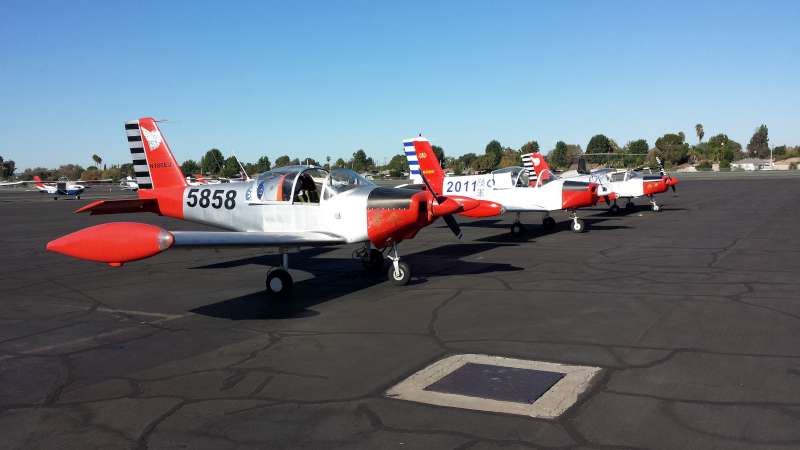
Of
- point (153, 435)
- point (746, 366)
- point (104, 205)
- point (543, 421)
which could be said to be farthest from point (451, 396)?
point (104, 205)

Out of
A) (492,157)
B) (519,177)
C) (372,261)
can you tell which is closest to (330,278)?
(372,261)

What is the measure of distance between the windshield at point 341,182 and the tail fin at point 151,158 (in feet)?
16.8

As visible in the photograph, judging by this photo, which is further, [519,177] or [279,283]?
[519,177]

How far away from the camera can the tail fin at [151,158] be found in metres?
15.2

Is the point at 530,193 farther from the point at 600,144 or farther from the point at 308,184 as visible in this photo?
the point at 600,144

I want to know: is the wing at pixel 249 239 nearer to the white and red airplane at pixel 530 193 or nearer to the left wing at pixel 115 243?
the left wing at pixel 115 243

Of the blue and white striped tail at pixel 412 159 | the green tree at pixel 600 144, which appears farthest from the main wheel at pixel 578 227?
the green tree at pixel 600 144

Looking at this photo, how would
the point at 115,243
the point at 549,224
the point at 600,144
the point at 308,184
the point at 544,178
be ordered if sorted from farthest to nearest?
the point at 600,144 < the point at 549,224 < the point at 544,178 < the point at 308,184 < the point at 115,243

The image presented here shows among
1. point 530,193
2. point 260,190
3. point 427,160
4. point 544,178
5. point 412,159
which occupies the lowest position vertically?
point 530,193

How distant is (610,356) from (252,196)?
8.36 meters

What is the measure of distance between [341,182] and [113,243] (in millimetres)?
5152

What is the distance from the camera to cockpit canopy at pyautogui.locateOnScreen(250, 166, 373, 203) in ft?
38.9

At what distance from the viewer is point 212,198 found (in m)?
13.6

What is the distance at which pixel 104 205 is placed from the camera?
13195 mm
